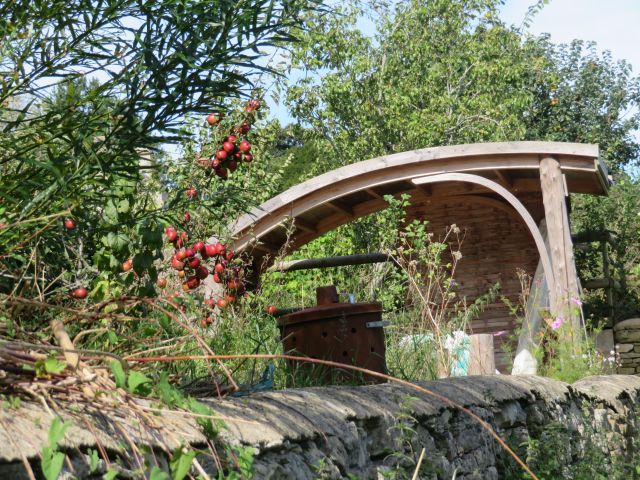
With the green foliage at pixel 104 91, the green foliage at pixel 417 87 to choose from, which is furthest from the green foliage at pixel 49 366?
the green foliage at pixel 417 87

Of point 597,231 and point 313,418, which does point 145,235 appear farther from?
point 597,231

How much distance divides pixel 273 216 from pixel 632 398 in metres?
4.47

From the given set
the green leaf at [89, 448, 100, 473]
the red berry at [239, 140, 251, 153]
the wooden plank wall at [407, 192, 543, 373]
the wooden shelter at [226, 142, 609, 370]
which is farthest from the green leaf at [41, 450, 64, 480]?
the wooden plank wall at [407, 192, 543, 373]

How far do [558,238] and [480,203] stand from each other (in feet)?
12.4

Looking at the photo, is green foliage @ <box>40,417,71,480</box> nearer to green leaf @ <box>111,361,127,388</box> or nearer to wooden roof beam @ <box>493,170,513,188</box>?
green leaf @ <box>111,361,127,388</box>

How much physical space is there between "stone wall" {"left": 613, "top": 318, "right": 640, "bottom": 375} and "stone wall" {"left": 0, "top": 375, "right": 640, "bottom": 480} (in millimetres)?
7309

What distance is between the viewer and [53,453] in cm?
161

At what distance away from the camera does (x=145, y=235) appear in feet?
12.0

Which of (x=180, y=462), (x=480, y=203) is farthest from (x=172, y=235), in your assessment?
(x=480, y=203)

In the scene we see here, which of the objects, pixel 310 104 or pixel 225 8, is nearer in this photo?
pixel 225 8

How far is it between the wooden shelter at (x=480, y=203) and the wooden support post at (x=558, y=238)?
10mm

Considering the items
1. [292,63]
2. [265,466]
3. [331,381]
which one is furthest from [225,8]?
[292,63]

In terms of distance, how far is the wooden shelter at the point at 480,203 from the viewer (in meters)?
9.33

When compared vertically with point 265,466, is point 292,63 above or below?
above
